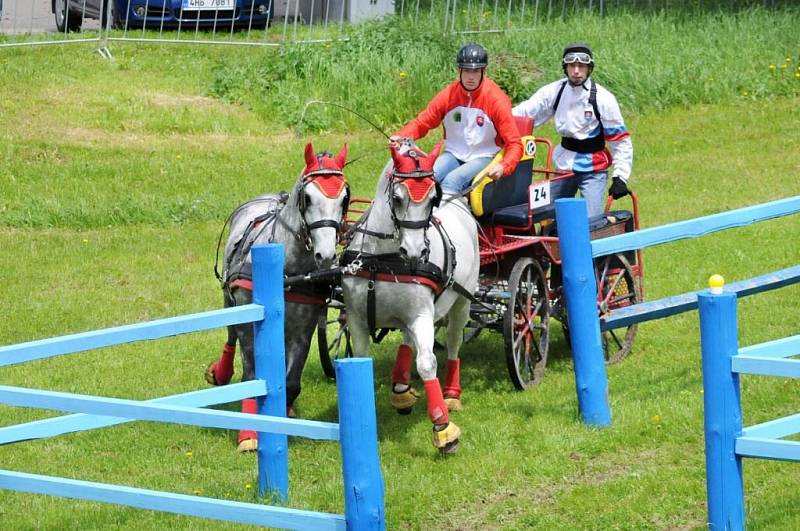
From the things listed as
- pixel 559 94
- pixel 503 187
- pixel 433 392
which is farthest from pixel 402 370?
pixel 559 94

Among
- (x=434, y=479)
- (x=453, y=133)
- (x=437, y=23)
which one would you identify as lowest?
(x=434, y=479)

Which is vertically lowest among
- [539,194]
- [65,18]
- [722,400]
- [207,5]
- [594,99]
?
[722,400]

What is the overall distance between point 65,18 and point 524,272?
39.3ft

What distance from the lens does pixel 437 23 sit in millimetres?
18969

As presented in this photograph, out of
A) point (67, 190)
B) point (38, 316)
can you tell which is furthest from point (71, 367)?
point (67, 190)

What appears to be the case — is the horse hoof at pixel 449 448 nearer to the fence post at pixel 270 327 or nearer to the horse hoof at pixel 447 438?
the horse hoof at pixel 447 438

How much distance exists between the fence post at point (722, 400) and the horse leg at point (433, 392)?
2.21m

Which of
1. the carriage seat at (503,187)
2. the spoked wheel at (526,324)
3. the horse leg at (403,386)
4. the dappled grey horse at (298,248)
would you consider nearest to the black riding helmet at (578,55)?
the carriage seat at (503,187)

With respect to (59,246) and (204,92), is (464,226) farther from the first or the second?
(204,92)

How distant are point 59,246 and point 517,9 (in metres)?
9.36

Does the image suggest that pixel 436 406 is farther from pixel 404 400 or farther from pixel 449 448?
pixel 404 400

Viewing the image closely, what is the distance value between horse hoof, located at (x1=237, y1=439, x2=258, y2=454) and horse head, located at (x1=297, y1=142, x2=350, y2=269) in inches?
50.9

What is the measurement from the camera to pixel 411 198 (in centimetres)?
764

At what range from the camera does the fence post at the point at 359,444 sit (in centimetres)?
556
